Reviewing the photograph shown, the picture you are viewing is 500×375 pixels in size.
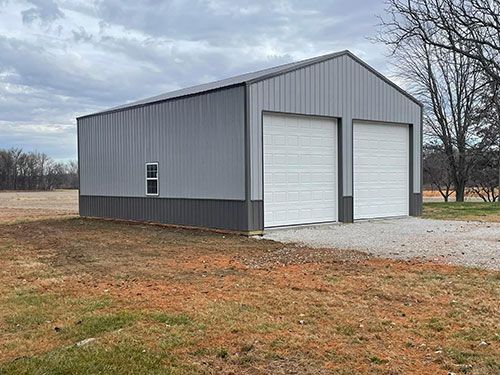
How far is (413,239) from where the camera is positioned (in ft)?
39.2

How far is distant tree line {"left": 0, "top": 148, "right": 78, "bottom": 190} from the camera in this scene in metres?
76.2

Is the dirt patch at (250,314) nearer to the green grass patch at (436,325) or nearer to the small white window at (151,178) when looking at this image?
the green grass patch at (436,325)

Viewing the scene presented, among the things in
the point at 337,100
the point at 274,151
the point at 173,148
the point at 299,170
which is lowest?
the point at 299,170

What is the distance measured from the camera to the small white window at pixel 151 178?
55.5 feet

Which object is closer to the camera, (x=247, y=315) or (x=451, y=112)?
(x=247, y=315)

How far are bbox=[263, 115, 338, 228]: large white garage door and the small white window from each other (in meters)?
4.66

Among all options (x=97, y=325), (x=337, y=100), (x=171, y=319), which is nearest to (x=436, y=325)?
(x=171, y=319)

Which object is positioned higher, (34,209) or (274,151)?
(274,151)

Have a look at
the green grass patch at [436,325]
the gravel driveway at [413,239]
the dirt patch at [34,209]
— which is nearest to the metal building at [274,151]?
the gravel driveway at [413,239]

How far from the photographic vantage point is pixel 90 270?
841 centimetres

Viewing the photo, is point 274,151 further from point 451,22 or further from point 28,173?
point 28,173

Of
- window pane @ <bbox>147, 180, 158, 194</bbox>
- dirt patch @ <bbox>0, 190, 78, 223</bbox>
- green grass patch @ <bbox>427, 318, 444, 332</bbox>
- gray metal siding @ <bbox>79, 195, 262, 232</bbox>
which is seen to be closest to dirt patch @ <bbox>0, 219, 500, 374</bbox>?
green grass patch @ <bbox>427, 318, 444, 332</bbox>

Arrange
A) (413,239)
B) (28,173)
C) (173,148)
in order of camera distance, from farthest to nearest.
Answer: (28,173) → (173,148) → (413,239)

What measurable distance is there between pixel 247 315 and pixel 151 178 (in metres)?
12.3
